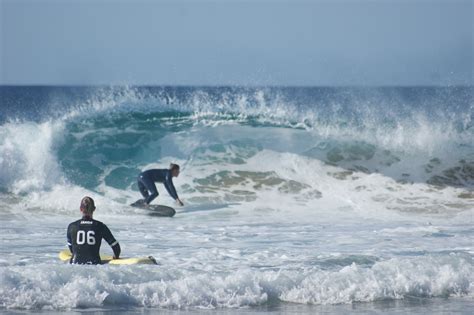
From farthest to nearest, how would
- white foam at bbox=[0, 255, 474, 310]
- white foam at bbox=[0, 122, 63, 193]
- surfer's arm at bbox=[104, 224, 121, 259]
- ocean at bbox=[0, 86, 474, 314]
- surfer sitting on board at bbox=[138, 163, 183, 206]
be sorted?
1. white foam at bbox=[0, 122, 63, 193]
2. surfer sitting on board at bbox=[138, 163, 183, 206]
3. surfer's arm at bbox=[104, 224, 121, 259]
4. ocean at bbox=[0, 86, 474, 314]
5. white foam at bbox=[0, 255, 474, 310]

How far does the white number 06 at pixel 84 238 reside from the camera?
10320mm

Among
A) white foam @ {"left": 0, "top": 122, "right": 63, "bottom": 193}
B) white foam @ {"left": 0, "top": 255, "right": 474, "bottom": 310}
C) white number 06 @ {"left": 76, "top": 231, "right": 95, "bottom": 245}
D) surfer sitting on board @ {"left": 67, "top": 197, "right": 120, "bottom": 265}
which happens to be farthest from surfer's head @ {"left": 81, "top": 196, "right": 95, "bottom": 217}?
white foam @ {"left": 0, "top": 122, "right": 63, "bottom": 193}

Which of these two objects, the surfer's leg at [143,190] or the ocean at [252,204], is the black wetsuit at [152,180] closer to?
the surfer's leg at [143,190]

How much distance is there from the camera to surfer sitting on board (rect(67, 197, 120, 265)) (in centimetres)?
1031

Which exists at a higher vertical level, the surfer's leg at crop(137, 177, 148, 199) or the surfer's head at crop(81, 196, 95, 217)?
the surfer's leg at crop(137, 177, 148, 199)

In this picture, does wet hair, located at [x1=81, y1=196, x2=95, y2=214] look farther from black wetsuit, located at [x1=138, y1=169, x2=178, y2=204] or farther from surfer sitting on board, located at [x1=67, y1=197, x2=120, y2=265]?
black wetsuit, located at [x1=138, y1=169, x2=178, y2=204]

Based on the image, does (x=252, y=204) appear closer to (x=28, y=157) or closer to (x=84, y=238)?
(x=28, y=157)

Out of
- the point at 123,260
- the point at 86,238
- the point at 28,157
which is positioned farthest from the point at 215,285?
the point at 28,157

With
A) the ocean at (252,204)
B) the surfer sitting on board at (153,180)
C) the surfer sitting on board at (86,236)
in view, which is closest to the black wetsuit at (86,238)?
the surfer sitting on board at (86,236)

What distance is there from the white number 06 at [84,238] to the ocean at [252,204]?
380 millimetres

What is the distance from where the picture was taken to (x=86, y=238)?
10.4 m

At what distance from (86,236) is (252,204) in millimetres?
8865

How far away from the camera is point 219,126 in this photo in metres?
24.2

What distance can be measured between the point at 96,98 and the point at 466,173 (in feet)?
34.9
